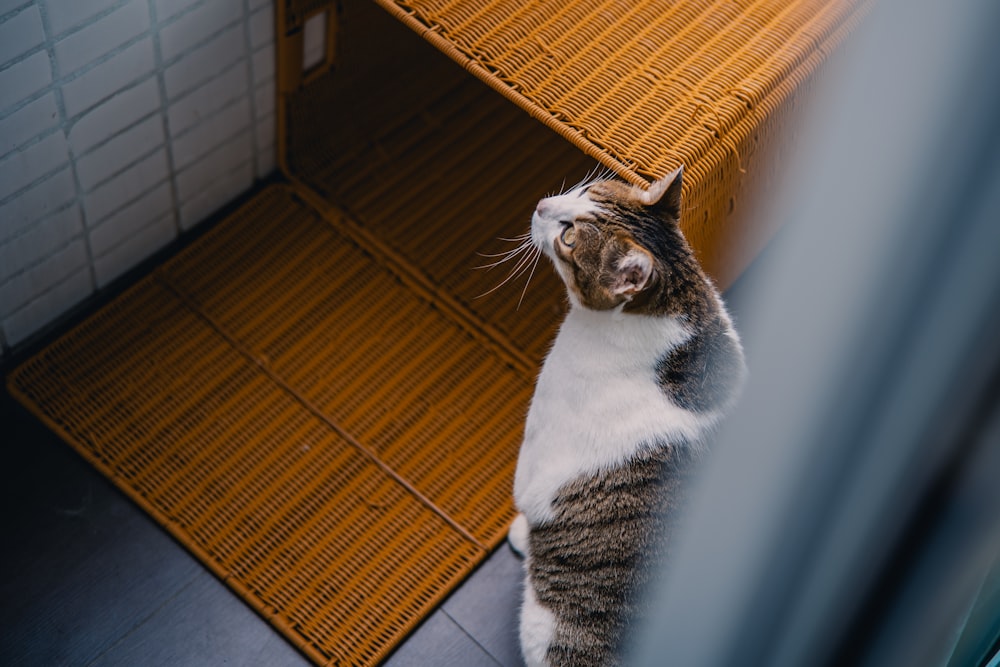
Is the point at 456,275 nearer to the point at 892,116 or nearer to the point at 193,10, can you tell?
the point at 193,10

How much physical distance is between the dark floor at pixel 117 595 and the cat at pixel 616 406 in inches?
10.1

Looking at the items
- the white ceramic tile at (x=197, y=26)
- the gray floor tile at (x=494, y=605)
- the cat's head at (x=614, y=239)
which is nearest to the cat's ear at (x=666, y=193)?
the cat's head at (x=614, y=239)

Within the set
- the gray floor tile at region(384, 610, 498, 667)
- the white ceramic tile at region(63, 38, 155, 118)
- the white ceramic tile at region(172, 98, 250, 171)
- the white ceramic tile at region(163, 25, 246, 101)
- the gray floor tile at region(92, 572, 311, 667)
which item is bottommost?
the gray floor tile at region(384, 610, 498, 667)

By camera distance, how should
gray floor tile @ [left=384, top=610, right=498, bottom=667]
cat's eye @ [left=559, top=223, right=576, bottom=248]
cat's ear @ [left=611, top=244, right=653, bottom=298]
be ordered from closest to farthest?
cat's ear @ [left=611, top=244, right=653, bottom=298], cat's eye @ [left=559, top=223, right=576, bottom=248], gray floor tile @ [left=384, top=610, right=498, bottom=667]

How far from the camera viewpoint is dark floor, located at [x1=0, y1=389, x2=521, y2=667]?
150cm

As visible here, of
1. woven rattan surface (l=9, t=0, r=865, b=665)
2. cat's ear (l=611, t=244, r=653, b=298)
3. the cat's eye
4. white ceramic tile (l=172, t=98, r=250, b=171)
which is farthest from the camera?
white ceramic tile (l=172, t=98, r=250, b=171)

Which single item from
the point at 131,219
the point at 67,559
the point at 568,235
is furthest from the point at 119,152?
the point at 568,235

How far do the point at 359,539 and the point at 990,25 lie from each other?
4.97ft

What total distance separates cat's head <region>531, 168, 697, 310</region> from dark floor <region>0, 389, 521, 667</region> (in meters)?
0.60

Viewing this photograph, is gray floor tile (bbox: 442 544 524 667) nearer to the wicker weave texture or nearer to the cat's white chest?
the cat's white chest

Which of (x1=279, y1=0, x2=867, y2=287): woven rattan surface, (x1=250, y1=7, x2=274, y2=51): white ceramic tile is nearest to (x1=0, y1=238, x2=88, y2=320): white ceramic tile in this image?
(x1=250, y1=7, x2=274, y2=51): white ceramic tile

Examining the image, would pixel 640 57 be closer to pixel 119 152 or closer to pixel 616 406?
pixel 616 406

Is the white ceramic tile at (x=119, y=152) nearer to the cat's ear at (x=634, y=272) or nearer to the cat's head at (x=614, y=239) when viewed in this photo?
the cat's head at (x=614, y=239)

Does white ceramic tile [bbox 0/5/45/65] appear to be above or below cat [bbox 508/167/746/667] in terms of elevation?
above
